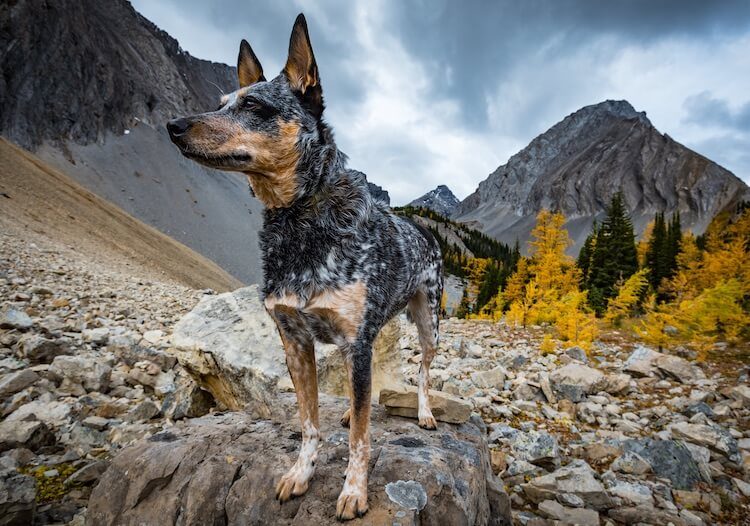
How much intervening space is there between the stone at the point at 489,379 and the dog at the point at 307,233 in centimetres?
731

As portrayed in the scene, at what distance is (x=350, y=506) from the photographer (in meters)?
3.12

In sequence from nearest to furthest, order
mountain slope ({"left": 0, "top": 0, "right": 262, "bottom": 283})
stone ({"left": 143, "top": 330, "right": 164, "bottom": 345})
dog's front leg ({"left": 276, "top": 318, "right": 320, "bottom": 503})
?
1. dog's front leg ({"left": 276, "top": 318, "right": 320, "bottom": 503})
2. stone ({"left": 143, "top": 330, "right": 164, "bottom": 345})
3. mountain slope ({"left": 0, "top": 0, "right": 262, "bottom": 283})

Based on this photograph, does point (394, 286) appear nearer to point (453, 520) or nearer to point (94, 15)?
point (453, 520)

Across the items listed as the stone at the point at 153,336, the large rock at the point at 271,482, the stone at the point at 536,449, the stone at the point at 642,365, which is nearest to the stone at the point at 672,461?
the stone at the point at 536,449

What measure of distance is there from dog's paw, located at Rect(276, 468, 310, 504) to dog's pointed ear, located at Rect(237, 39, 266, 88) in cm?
420

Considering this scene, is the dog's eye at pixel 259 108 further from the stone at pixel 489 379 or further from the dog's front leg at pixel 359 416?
the stone at pixel 489 379

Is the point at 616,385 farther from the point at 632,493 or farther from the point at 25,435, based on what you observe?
the point at 25,435

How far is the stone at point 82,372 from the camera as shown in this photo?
21.9 ft

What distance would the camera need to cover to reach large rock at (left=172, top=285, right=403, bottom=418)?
6.77m

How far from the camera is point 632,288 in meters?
17.0

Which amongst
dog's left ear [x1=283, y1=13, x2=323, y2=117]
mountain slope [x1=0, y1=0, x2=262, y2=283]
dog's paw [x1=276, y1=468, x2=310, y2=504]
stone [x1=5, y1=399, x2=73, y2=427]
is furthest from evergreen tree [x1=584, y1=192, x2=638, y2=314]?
mountain slope [x1=0, y1=0, x2=262, y2=283]

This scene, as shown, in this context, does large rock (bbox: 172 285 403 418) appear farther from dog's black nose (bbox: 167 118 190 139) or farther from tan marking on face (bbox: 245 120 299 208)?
dog's black nose (bbox: 167 118 190 139)

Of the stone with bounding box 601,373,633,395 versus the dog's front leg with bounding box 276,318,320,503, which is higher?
the stone with bounding box 601,373,633,395

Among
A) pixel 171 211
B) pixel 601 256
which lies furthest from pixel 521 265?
pixel 171 211
